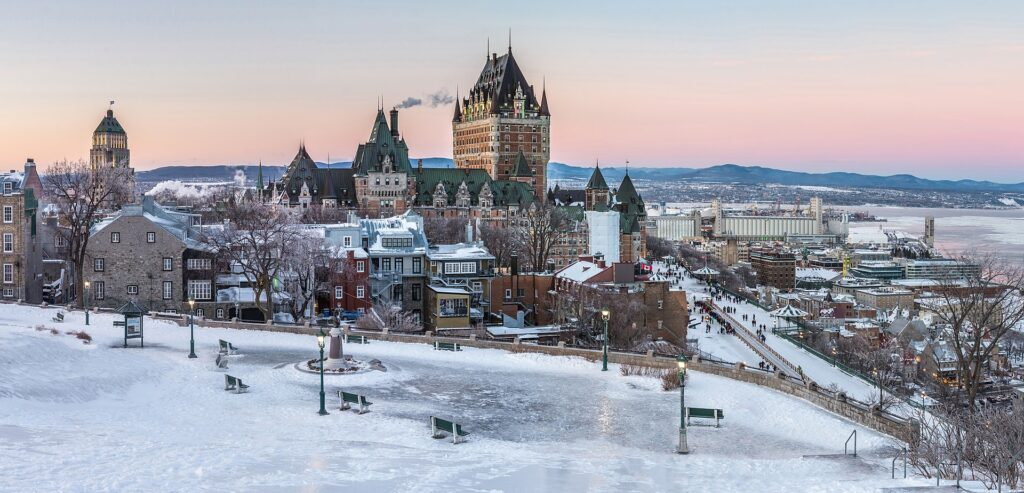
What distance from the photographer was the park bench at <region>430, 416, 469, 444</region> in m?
23.0

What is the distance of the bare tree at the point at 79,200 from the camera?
4803cm

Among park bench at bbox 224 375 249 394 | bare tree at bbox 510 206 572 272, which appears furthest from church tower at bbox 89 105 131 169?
park bench at bbox 224 375 249 394

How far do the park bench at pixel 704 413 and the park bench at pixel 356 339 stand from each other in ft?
49.7

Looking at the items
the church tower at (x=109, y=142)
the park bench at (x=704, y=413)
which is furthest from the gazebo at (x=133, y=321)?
the church tower at (x=109, y=142)

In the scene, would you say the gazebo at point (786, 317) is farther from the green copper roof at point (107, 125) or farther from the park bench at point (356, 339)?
the green copper roof at point (107, 125)

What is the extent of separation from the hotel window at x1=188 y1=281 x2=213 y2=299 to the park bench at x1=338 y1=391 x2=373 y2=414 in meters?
24.9

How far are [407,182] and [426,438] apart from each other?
97.8 m

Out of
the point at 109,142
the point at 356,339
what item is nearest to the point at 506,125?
the point at 109,142

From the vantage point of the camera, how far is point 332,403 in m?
26.8

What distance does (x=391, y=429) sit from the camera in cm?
2408

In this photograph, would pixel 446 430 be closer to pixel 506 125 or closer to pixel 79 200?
pixel 79 200

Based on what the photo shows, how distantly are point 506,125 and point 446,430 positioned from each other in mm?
127799

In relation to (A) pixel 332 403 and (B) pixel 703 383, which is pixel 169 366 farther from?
(B) pixel 703 383

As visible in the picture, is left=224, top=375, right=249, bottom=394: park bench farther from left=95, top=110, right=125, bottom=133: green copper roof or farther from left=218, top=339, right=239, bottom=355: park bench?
left=95, top=110, right=125, bottom=133: green copper roof
